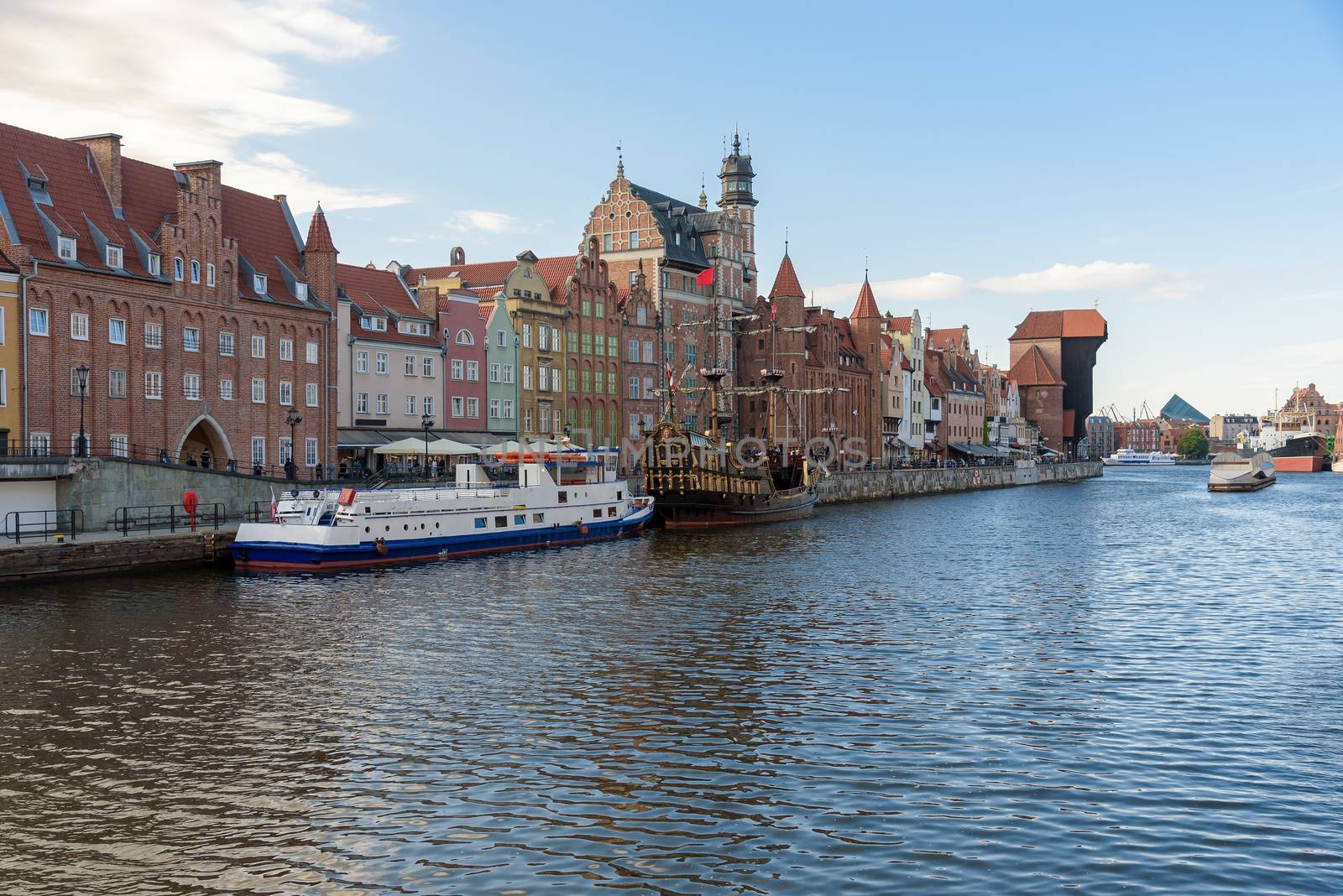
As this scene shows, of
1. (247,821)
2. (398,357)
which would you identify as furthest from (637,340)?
(247,821)

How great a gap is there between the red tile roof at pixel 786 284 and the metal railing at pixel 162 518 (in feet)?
284

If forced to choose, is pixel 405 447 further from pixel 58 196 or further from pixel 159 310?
pixel 58 196

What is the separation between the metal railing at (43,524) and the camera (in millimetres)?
45625

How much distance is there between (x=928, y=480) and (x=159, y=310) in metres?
95.8

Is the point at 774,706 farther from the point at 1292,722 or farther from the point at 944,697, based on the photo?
the point at 1292,722

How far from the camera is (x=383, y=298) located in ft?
280

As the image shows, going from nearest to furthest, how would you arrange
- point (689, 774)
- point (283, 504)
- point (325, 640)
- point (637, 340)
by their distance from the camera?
point (689, 774), point (325, 640), point (283, 504), point (637, 340)

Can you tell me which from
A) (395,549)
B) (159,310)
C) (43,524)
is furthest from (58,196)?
(395,549)

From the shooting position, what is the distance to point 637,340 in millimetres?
112188

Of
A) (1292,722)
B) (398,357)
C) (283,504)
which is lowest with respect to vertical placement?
(1292,722)

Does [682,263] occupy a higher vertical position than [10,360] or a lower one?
higher

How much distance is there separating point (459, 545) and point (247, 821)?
39.1 m

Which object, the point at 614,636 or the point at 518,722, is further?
the point at 614,636

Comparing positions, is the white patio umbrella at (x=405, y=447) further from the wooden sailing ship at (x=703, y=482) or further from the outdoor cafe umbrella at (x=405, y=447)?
the wooden sailing ship at (x=703, y=482)
